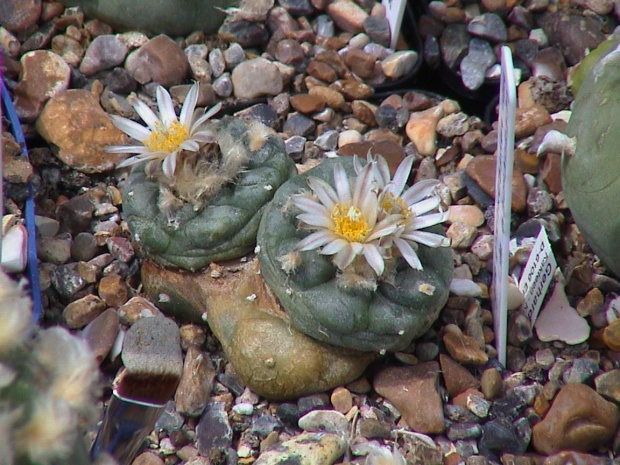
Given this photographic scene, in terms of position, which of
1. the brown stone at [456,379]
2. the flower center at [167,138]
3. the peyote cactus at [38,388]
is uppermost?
the peyote cactus at [38,388]

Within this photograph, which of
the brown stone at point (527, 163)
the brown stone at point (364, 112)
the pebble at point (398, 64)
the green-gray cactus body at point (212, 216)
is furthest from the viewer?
the pebble at point (398, 64)

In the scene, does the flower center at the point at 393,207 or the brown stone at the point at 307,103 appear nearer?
the flower center at the point at 393,207

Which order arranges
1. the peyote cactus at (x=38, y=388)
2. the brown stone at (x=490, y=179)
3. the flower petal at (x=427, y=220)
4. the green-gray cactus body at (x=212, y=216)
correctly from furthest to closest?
the brown stone at (x=490, y=179) → the green-gray cactus body at (x=212, y=216) → the flower petal at (x=427, y=220) → the peyote cactus at (x=38, y=388)

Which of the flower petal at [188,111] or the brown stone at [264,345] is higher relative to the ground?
the flower petal at [188,111]

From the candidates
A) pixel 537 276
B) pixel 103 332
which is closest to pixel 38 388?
pixel 103 332

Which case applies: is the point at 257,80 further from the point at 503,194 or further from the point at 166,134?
the point at 503,194

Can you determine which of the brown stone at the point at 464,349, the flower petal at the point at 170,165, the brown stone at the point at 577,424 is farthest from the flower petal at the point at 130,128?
the brown stone at the point at 577,424

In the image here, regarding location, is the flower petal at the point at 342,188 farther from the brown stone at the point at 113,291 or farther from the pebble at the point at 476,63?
the pebble at the point at 476,63

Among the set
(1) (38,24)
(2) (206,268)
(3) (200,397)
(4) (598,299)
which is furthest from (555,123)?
(1) (38,24)
